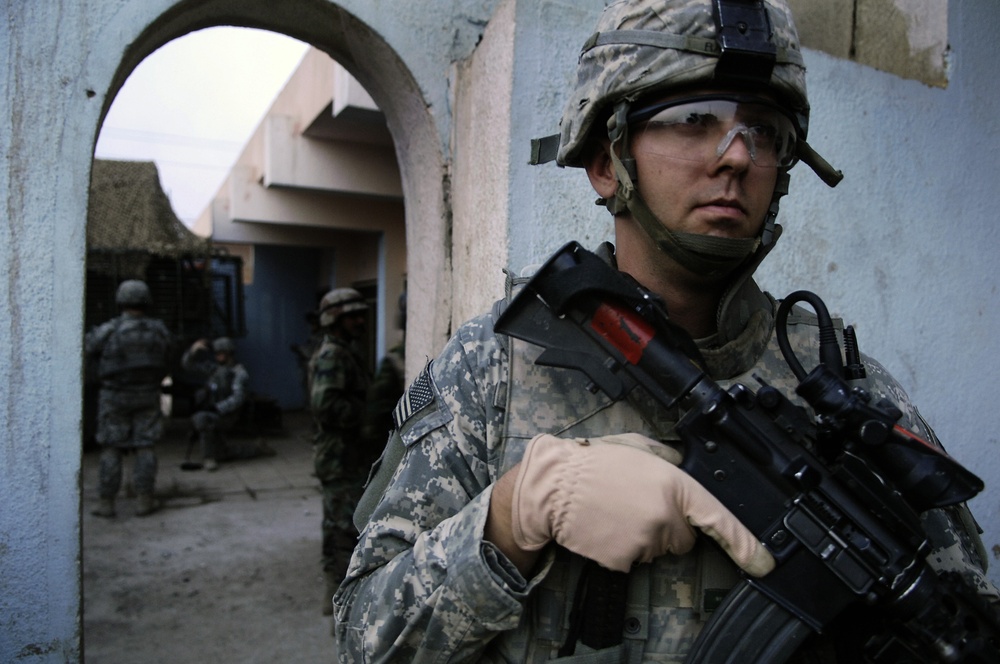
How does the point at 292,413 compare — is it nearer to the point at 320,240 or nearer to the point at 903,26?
the point at 320,240

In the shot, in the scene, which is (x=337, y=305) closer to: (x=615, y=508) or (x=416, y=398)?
(x=416, y=398)

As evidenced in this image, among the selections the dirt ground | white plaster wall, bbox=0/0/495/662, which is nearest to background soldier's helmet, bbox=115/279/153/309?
the dirt ground

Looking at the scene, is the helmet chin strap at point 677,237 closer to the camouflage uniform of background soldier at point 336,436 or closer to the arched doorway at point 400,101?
the arched doorway at point 400,101

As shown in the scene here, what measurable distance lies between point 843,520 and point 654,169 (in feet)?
1.99

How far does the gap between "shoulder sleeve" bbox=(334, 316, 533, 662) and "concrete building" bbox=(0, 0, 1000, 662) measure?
1108 millimetres

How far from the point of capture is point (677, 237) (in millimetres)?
1158

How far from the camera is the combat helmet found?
3.77ft

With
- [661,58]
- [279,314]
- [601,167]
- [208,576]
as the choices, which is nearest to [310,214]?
[208,576]

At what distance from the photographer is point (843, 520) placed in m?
1.03

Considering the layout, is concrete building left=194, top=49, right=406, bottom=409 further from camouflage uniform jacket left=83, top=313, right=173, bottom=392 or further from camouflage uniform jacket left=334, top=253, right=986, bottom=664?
camouflage uniform jacket left=334, top=253, right=986, bottom=664

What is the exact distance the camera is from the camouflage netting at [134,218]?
8945mm

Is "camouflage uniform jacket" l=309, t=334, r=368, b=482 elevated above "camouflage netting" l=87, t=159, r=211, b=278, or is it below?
below

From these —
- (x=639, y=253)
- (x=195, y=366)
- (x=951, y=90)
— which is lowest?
(x=195, y=366)

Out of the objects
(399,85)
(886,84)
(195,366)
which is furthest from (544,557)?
(195,366)
